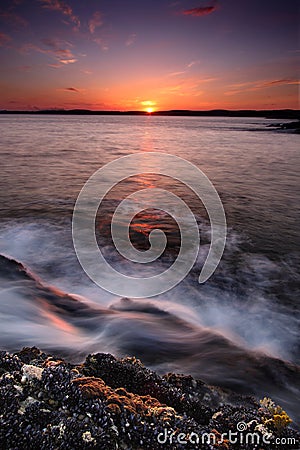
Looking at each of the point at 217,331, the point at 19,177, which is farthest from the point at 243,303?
the point at 19,177

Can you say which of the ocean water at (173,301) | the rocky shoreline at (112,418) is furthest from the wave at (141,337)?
the rocky shoreline at (112,418)

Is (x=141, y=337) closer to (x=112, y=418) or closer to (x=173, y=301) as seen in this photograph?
(x=173, y=301)

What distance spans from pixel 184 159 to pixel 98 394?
24659mm

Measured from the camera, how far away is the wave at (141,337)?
421 centimetres

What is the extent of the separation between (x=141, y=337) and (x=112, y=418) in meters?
2.60

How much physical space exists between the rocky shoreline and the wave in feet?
3.20

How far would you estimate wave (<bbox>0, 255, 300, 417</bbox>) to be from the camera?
13.8 ft

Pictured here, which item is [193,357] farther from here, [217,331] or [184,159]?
[184,159]

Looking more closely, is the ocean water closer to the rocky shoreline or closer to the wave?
the wave

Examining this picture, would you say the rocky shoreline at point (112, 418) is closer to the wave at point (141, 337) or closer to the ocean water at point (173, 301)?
the wave at point (141, 337)

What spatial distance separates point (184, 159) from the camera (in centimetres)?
2583

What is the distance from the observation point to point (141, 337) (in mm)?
5070

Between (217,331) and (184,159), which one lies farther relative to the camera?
(184,159)

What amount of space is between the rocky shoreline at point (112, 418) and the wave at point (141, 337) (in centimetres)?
98
